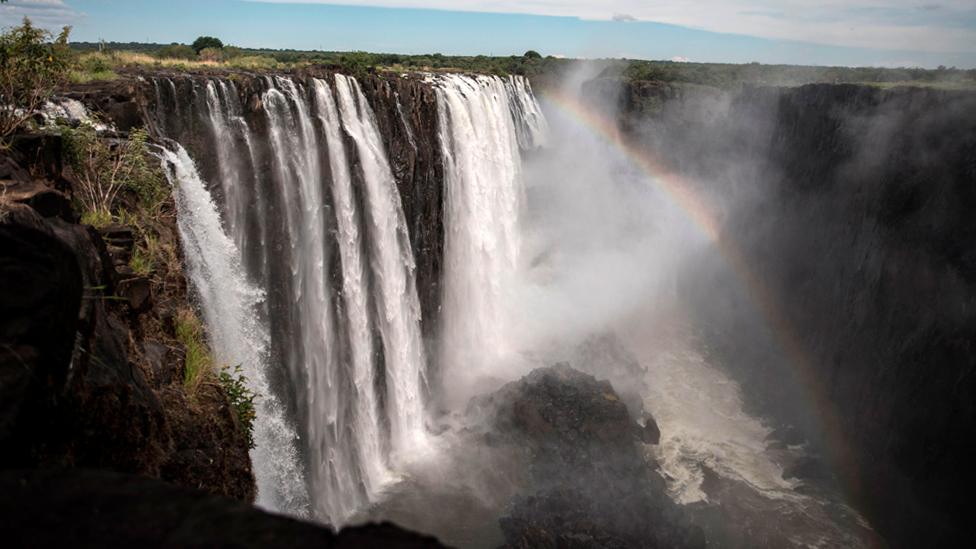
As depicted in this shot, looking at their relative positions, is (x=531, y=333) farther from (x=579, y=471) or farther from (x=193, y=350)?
(x=193, y=350)

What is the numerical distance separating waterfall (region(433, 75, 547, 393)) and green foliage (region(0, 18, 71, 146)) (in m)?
12.2

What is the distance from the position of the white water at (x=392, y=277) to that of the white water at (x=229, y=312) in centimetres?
478

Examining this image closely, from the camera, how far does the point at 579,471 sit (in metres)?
15.0

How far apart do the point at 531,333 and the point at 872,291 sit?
40.3 feet

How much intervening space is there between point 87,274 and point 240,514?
388cm

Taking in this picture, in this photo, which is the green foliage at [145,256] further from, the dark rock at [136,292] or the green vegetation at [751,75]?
the green vegetation at [751,75]

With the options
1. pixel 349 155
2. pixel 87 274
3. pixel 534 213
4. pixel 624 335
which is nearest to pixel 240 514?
pixel 87 274

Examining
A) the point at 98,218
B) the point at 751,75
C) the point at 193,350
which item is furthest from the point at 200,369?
the point at 751,75

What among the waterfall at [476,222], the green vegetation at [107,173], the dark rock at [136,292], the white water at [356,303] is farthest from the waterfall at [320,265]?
the waterfall at [476,222]

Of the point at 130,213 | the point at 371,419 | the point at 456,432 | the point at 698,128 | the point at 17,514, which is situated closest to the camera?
the point at 17,514

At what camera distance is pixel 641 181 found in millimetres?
37000

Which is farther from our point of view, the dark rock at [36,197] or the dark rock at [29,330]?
the dark rock at [36,197]

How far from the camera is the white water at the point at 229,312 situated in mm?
9023

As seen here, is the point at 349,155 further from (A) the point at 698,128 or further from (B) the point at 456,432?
(A) the point at 698,128
